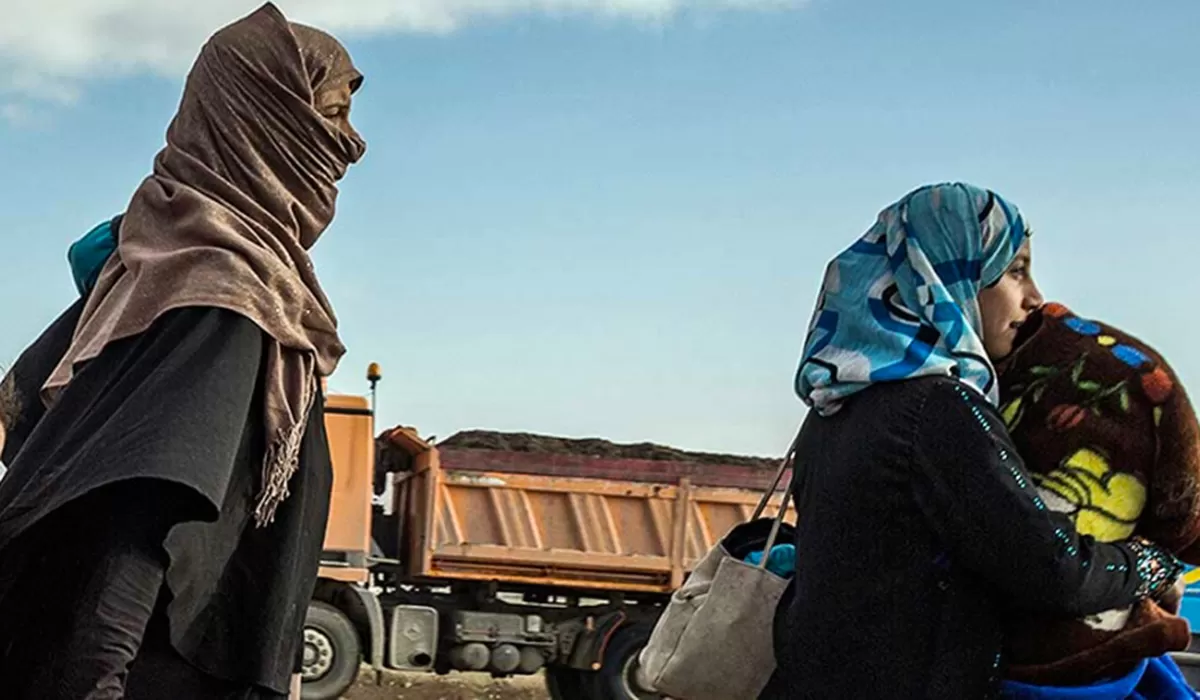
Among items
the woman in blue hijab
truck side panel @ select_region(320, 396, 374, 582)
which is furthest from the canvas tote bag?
truck side panel @ select_region(320, 396, 374, 582)

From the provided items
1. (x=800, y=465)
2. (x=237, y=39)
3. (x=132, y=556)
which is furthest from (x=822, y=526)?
(x=237, y=39)

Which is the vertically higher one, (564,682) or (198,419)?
(564,682)

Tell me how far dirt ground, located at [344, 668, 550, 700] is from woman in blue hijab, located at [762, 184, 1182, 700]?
11328 mm

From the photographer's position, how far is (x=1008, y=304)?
2.61m

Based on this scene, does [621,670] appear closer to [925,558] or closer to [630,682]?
[630,682]

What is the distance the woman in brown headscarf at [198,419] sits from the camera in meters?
2.26

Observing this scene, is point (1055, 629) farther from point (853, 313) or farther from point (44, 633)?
point (44, 633)

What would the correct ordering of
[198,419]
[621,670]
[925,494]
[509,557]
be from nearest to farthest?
1. [198,419]
2. [925,494]
3. [621,670]
4. [509,557]

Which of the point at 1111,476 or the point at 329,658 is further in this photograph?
the point at 329,658

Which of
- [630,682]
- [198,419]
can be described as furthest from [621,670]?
[198,419]

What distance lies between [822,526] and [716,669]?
1.07 feet

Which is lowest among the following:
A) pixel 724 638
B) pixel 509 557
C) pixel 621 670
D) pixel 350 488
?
pixel 724 638

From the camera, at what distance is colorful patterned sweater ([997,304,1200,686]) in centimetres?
246

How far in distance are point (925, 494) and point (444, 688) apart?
41.6 feet
